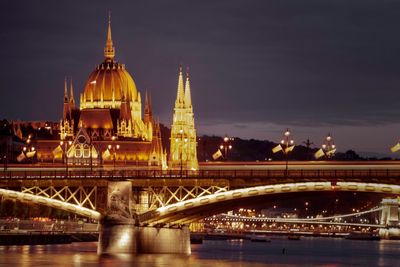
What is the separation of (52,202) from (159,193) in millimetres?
8249

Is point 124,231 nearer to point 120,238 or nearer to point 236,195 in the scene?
point 120,238

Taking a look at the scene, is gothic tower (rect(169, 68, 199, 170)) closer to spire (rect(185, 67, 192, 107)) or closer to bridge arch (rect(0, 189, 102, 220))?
spire (rect(185, 67, 192, 107))

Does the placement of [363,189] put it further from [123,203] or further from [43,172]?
[43,172]

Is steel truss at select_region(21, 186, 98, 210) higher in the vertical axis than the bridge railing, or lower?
lower

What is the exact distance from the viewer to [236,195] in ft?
335

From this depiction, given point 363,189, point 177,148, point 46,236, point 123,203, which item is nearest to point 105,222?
point 123,203

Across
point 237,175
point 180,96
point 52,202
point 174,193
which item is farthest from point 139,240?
point 180,96

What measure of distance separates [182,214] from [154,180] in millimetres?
4168

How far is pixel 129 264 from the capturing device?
310ft

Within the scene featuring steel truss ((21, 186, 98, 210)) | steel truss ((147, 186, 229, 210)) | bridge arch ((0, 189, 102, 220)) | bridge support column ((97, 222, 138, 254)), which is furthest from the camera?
steel truss ((21, 186, 98, 210))

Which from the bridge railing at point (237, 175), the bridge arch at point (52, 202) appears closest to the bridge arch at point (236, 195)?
the bridge railing at point (237, 175)

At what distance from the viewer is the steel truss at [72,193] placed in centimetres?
10650

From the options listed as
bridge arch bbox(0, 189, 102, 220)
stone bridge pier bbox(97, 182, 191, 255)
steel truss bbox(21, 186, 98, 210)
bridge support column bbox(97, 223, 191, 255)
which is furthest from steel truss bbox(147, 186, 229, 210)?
steel truss bbox(21, 186, 98, 210)

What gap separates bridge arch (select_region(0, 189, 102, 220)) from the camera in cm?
10506
